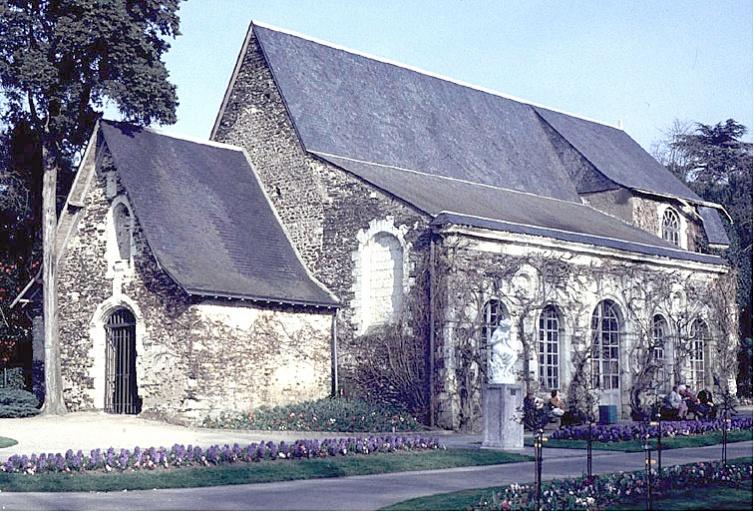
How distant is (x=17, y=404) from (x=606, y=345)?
49.7 ft

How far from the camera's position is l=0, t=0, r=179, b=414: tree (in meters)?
26.5

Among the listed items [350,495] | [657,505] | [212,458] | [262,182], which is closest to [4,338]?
[262,182]

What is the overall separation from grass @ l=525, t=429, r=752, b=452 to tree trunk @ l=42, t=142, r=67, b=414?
11598 mm

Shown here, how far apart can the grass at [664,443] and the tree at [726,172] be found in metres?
20.5

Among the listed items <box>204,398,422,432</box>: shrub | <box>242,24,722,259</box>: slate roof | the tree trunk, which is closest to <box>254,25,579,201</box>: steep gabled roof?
<box>242,24,722,259</box>: slate roof

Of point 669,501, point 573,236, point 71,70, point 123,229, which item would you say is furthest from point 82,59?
point 669,501

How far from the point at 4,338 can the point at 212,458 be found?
17.6 metres

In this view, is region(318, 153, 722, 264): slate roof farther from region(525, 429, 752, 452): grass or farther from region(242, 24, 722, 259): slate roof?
region(525, 429, 752, 452): grass

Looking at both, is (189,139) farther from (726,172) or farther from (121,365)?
(726,172)

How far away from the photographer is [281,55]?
105 feet

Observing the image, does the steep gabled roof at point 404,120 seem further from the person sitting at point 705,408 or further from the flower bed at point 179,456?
the flower bed at point 179,456

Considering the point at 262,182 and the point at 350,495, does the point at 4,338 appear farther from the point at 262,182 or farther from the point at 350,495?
the point at 350,495

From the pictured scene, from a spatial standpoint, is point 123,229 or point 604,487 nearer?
point 604,487

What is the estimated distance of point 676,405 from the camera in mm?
26453
